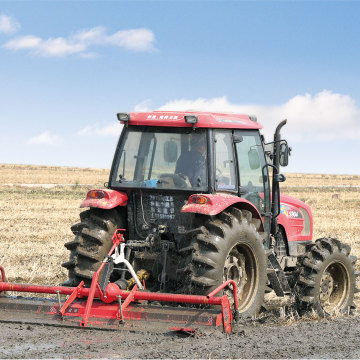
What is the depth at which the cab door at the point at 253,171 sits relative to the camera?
7.74 m

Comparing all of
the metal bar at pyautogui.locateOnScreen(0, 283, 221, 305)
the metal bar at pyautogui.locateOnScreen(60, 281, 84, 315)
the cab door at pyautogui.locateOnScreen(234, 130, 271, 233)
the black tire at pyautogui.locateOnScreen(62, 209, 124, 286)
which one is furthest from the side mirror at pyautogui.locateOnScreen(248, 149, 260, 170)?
the metal bar at pyautogui.locateOnScreen(60, 281, 84, 315)

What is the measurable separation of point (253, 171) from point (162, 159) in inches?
47.1

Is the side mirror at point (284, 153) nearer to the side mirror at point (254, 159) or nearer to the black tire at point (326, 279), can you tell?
the side mirror at point (254, 159)

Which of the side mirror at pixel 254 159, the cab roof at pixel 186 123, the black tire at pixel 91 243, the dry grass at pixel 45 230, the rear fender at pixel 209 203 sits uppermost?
the cab roof at pixel 186 123

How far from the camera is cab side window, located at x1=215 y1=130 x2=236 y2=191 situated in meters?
7.36

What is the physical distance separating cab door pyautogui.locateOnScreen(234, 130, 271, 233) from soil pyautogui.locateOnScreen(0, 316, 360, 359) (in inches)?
67.6

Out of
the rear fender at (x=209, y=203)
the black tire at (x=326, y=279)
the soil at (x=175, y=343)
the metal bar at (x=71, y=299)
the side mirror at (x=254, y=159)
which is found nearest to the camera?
the soil at (x=175, y=343)

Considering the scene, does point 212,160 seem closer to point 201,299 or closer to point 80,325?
point 201,299

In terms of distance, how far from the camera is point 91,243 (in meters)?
7.49

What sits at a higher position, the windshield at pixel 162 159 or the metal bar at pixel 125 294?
the windshield at pixel 162 159

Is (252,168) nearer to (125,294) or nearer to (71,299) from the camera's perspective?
(125,294)

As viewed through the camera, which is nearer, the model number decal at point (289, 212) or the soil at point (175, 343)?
the soil at point (175, 343)

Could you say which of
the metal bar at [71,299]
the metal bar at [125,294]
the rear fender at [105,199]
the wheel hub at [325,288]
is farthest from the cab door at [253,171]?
the metal bar at [71,299]

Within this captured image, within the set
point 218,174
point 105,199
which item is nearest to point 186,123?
point 218,174
